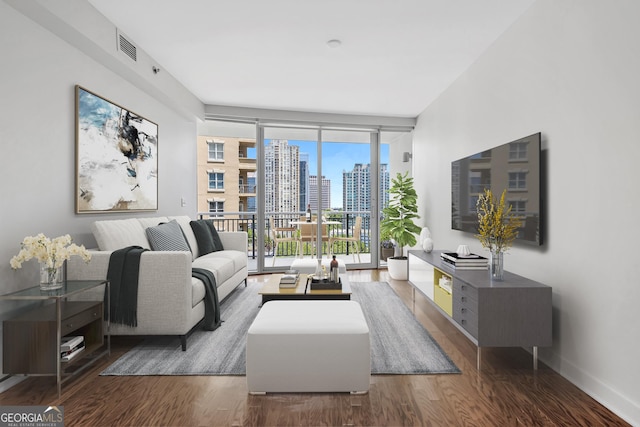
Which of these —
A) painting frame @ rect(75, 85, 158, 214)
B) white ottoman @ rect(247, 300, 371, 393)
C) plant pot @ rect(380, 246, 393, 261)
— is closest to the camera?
white ottoman @ rect(247, 300, 371, 393)

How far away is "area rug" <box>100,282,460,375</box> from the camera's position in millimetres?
2320

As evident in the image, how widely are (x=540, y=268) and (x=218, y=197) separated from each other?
270 inches

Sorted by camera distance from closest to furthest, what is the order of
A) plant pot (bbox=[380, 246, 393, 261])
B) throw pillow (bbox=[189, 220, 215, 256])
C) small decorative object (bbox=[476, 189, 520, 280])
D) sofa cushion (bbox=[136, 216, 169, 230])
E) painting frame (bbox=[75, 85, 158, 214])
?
1. small decorative object (bbox=[476, 189, 520, 280])
2. painting frame (bbox=[75, 85, 158, 214])
3. sofa cushion (bbox=[136, 216, 169, 230])
4. throw pillow (bbox=[189, 220, 215, 256])
5. plant pot (bbox=[380, 246, 393, 261])

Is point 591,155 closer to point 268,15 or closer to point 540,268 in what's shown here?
point 540,268

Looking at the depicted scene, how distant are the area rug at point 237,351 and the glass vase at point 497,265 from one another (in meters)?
0.71

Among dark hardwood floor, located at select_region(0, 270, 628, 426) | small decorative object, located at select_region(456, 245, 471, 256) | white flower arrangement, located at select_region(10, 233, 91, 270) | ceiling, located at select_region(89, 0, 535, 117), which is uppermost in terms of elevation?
ceiling, located at select_region(89, 0, 535, 117)

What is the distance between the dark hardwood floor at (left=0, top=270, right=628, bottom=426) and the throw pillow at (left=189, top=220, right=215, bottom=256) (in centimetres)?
194

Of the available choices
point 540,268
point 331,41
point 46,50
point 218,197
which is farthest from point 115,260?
point 218,197

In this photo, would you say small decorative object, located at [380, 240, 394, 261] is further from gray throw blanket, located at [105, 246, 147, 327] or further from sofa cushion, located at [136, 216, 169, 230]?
gray throw blanket, located at [105, 246, 147, 327]

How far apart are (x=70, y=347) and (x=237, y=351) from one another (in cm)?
107

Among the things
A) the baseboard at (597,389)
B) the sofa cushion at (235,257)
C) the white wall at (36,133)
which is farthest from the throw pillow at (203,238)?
the baseboard at (597,389)

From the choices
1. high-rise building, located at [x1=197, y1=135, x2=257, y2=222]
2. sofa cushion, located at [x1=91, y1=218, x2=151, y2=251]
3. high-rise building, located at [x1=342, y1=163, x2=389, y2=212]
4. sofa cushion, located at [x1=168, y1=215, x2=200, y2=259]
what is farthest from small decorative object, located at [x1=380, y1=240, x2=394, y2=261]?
sofa cushion, located at [x1=91, y1=218, x2=151, y2=251]

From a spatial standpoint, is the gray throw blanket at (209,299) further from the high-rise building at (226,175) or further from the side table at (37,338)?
the high-rise building at (226,175)

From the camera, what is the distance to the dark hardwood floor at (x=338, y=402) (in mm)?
1766
